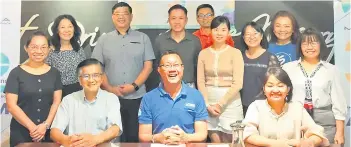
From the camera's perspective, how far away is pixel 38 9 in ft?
12.1

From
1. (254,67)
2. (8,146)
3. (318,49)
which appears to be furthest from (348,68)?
(8,146)

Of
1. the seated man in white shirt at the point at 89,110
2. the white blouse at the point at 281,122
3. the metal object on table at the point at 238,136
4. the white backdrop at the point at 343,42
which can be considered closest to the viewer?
the metal object on table at the point at 238,136

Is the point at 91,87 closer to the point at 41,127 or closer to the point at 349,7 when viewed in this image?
the point at 41,127

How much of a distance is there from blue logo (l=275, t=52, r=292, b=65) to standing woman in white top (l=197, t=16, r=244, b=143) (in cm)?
31

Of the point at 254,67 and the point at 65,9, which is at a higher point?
the point at 65,9

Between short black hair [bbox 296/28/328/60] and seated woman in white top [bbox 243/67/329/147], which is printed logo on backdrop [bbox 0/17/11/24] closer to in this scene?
seated woman in white top [bbox 243/67/329/147]

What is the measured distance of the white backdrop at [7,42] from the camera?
3652 millimetres

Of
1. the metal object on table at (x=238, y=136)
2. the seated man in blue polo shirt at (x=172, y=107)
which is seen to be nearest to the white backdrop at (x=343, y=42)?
the seated man in blue polo shirt at (x=172, y=107)

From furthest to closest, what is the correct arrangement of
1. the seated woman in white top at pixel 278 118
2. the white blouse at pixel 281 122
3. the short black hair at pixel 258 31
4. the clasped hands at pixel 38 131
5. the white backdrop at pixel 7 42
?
the white backdrop at pixel 7 42
the short black hair at pixel 258 31
the clasped hands at pixel 38 131
the white blouse at pixel 281 122
the seated woman in white top at pixel 278 118

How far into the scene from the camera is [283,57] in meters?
3.42

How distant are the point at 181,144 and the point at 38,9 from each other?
192cm

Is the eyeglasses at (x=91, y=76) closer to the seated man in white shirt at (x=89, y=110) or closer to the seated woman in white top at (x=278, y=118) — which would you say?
the seated man in white shirt at (x=89, y=110)

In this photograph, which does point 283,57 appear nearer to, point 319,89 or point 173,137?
point 319,89

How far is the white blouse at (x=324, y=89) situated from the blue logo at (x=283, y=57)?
0.15m
